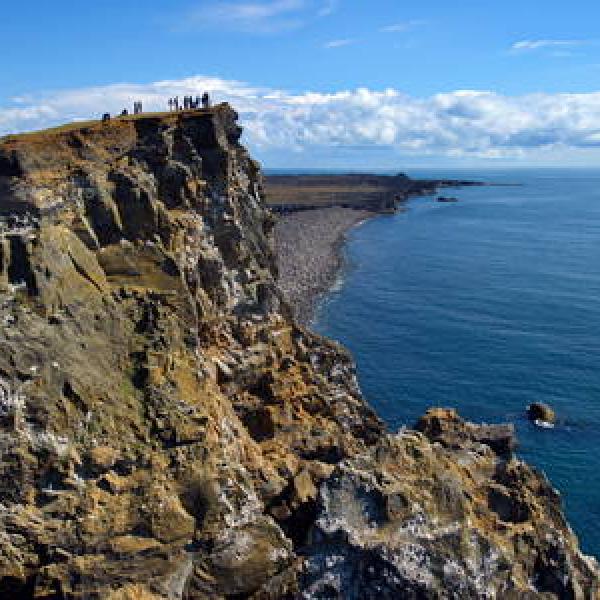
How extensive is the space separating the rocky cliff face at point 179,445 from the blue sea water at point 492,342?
2449 centimetres

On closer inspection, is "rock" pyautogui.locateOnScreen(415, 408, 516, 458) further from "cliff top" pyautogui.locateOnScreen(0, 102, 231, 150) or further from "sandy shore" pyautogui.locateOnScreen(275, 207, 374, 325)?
"sandy shore" pyautogui.locateOnScreen(275, 207, 374, 325)

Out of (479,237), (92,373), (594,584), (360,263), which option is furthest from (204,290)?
(479,237)

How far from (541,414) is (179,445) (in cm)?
4987

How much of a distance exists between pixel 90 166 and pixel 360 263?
122 m

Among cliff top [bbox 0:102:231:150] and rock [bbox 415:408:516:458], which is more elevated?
cliff top [bbox 0:102:231:150]

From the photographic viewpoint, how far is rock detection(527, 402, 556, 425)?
69188 millimetres

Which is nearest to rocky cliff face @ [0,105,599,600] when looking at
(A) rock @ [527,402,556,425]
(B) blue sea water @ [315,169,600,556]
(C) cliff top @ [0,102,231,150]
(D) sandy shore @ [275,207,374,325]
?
(C) cliff top @ [0,102,231,150]

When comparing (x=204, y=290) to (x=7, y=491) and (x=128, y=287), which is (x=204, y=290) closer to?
(x=128, y=287)

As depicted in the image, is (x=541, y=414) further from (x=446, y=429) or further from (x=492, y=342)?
(x=446, y=429)

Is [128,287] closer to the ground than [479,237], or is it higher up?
higher up

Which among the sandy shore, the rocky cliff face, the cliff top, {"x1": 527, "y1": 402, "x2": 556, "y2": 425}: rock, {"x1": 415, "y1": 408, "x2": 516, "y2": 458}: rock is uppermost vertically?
the cliff top

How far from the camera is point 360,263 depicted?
505ft

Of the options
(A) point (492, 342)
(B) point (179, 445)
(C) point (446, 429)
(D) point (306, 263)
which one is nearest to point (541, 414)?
(A) point (492, 342)

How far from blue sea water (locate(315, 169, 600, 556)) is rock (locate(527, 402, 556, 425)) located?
96 cm
